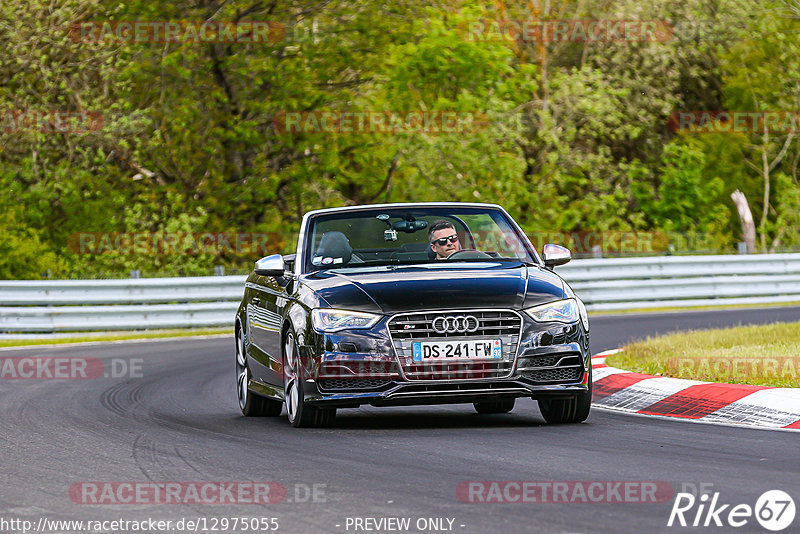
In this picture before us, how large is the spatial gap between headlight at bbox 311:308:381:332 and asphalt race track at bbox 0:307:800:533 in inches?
27.6

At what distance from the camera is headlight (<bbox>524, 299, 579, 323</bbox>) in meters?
9.10

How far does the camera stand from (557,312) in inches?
362

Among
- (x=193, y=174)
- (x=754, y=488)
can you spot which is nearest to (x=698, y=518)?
(x=754, y=488)

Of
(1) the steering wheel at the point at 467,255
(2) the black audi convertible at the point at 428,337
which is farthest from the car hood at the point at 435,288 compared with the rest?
(1) the steering wheel at the point at 467,255

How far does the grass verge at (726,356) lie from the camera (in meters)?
10.7

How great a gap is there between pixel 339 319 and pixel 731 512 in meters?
3.70

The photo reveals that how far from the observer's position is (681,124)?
4234 cm

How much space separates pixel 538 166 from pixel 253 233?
7.66m

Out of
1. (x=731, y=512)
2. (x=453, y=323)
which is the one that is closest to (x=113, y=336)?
(x=453, y=323)

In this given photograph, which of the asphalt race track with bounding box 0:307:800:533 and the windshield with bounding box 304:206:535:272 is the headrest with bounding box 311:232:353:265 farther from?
the asphalt race track with bounding box 0:307:800:533

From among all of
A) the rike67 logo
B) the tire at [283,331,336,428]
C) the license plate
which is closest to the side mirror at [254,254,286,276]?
the tire at [283,331,336,428]

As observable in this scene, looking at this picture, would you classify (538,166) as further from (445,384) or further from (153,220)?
(445,384)

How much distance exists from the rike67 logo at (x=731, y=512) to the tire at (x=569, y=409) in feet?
10.4

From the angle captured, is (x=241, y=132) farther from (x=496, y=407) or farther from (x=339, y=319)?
(x=339, y=319)
